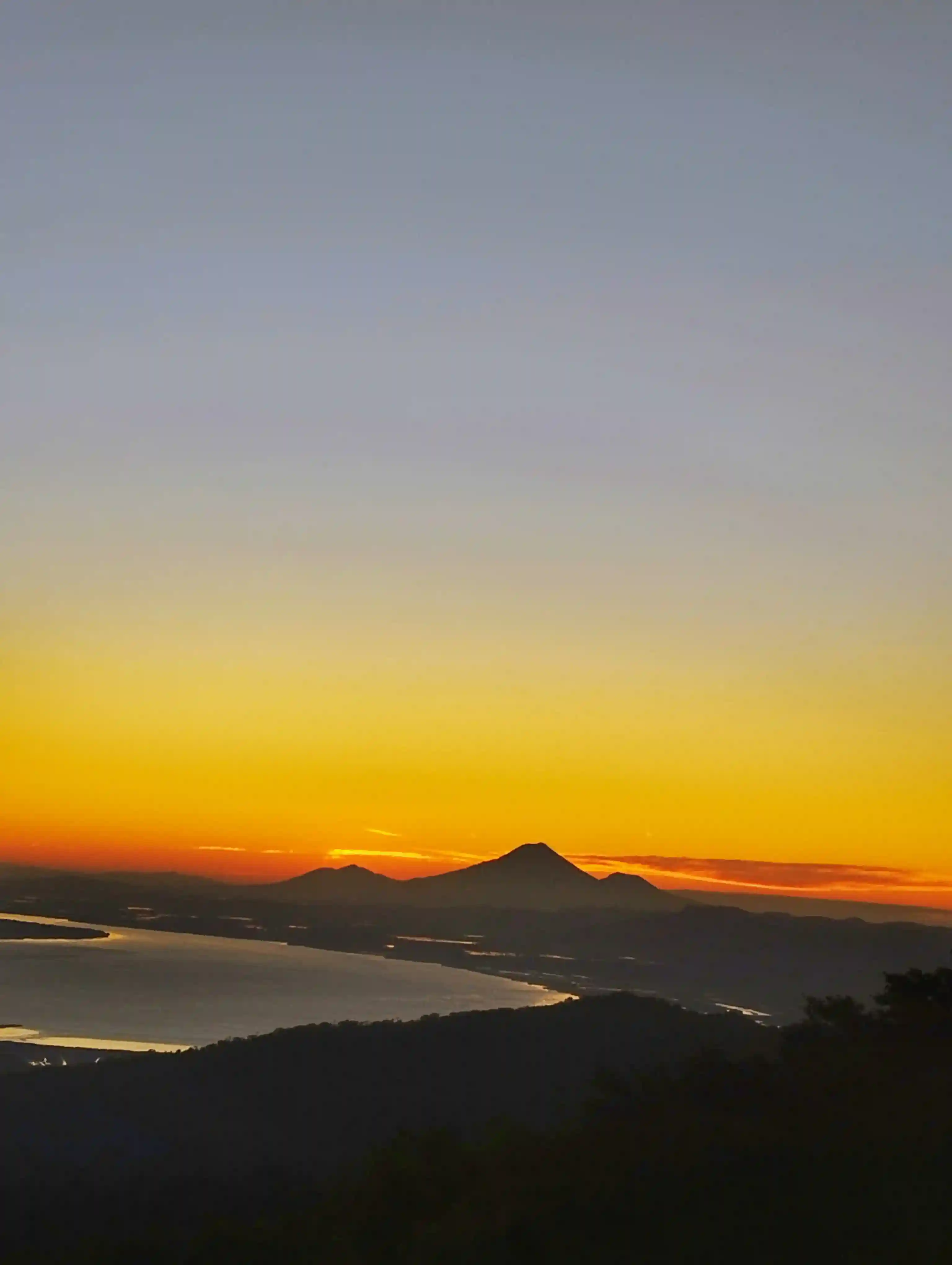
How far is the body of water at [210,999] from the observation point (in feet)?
406

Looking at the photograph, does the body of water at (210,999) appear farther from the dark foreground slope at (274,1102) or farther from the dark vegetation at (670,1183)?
the dark vegetation at (670,1183)

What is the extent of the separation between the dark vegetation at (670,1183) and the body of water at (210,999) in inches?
2671

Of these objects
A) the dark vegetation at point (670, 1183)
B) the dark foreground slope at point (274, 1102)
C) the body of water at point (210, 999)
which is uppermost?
the dark vegetation at point (670, 1183)

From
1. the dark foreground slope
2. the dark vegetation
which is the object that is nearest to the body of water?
the dark foreground slope

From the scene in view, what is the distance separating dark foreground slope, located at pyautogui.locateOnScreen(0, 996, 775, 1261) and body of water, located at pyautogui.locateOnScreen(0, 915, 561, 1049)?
3271 centimetres

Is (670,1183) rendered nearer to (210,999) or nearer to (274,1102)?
(274,1102)

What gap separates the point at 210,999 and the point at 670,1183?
144 metres

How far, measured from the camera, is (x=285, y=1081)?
74.3m

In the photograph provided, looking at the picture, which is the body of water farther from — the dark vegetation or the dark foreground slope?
the dark vegetation

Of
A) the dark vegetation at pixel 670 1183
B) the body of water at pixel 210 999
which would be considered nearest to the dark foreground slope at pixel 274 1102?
the dark vegetation at pixel 670 1183

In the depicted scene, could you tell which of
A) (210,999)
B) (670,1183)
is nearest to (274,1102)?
(670,1183)

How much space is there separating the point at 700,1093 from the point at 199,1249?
12490 millimetres

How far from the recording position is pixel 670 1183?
17.9 m

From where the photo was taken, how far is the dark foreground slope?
168ft
